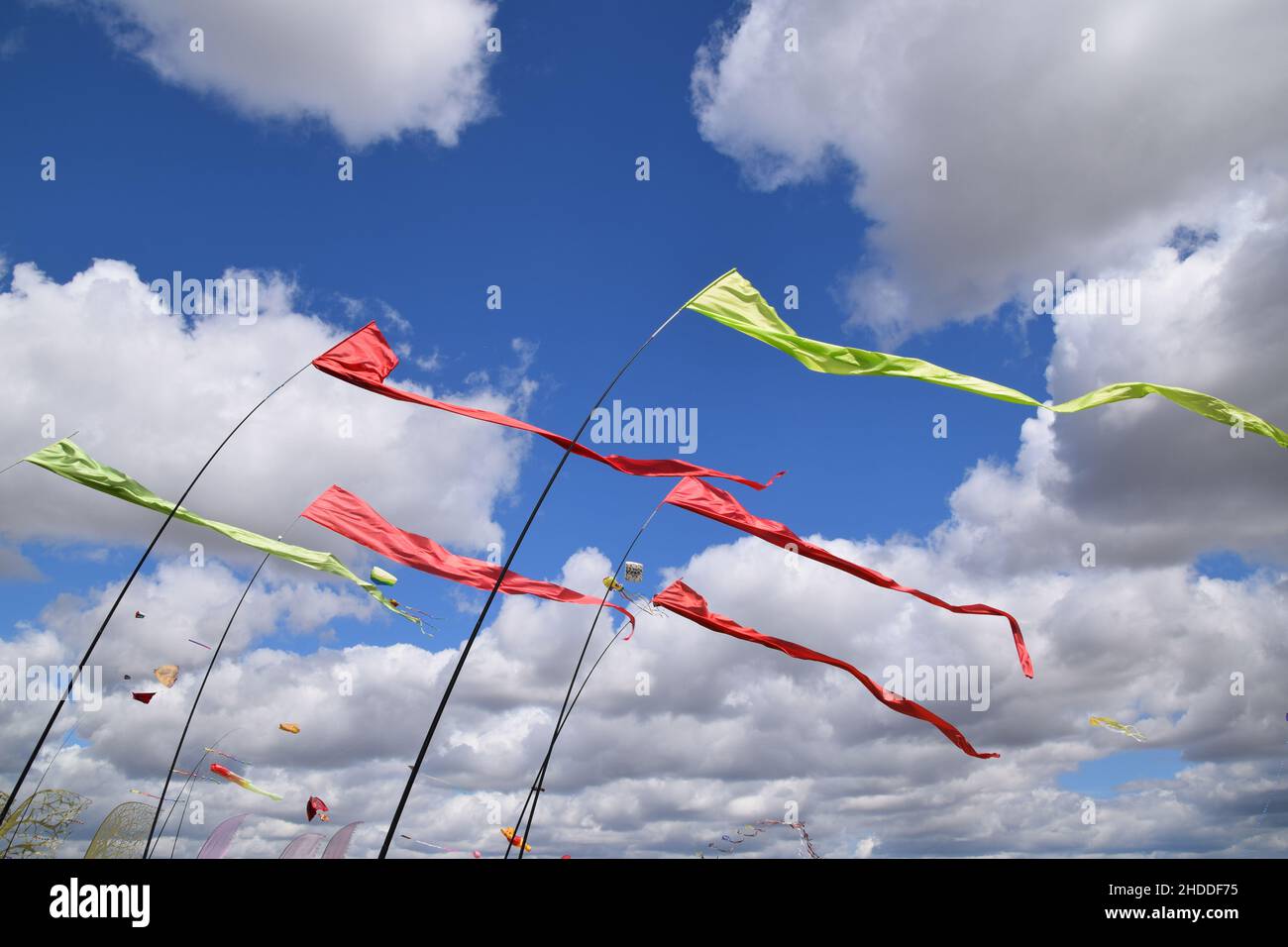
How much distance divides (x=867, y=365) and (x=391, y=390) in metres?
5.83

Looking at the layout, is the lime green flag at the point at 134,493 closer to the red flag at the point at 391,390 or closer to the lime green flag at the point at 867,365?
the red flag at the point at 391,390

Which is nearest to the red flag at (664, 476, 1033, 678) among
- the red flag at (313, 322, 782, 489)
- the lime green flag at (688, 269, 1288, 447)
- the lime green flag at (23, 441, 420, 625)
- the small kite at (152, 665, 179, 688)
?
the red flag at (313, 322, 782, 489)


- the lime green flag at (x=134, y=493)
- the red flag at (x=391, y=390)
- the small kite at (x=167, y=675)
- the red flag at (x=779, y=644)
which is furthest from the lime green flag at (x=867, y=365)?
the small kite at (x=167, y=675)

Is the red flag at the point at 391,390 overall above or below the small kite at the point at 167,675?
above

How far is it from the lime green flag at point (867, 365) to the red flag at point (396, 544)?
16.3ft

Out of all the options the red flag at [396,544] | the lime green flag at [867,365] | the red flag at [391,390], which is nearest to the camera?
the lime green flag at [867,365]

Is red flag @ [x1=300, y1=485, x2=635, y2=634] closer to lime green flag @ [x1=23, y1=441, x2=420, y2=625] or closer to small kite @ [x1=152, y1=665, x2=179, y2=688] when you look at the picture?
lime green flag @ [x1=23, y1=441, x2=420, y2=625]

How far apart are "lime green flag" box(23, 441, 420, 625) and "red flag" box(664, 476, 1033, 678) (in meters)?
4.78

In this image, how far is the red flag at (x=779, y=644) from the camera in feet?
32.6

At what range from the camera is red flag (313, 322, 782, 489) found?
9.67m
